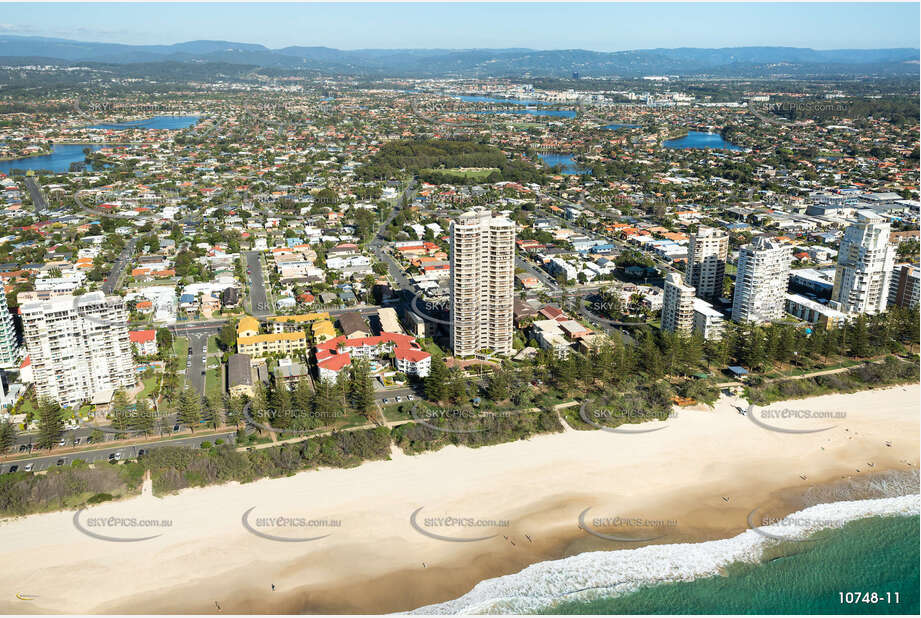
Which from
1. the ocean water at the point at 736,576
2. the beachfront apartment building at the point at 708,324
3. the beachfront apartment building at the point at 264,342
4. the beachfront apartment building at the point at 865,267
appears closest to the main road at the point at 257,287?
A: the beachfront apartment building at the point at 264,342

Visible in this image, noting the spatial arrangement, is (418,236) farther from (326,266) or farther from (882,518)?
(882,518)

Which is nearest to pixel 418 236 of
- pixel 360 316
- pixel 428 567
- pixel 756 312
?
pixel 360 316

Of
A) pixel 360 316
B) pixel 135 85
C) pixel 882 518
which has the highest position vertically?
pixel 135 85

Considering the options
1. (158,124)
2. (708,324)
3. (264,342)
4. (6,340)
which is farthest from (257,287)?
(158,124)

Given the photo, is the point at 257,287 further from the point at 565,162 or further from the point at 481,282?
the point at 565,162

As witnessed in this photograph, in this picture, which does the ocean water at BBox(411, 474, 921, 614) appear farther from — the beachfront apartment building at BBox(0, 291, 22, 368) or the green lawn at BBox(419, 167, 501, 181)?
the green lawn at BBox(419, 167, 501, 181)

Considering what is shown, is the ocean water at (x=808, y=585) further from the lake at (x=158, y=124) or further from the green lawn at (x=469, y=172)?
the lake at (x=158, y=124)
